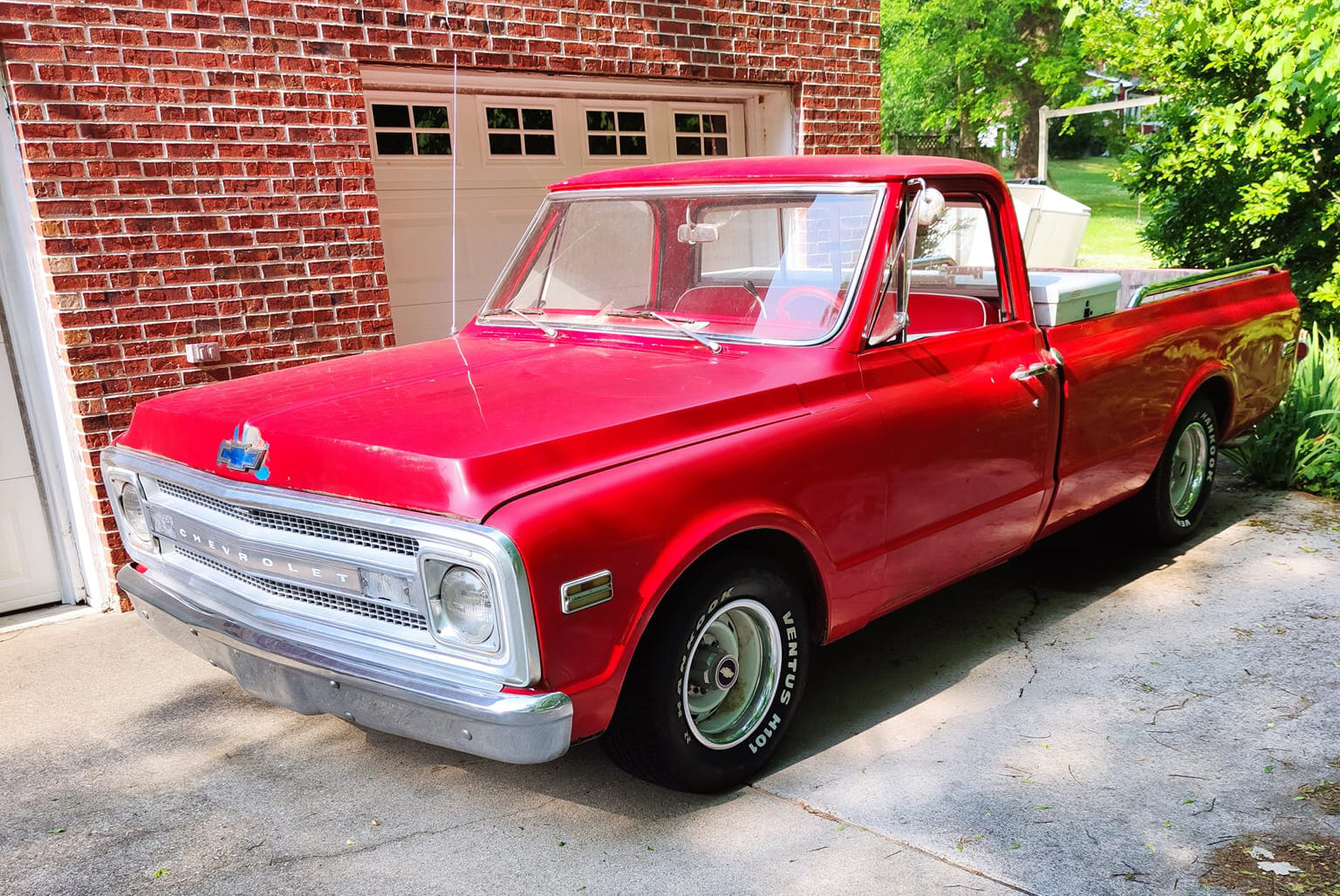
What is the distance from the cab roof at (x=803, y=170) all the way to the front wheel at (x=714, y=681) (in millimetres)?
1408

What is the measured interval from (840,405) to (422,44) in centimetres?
359

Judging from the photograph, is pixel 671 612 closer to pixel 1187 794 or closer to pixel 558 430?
pixel 558 430

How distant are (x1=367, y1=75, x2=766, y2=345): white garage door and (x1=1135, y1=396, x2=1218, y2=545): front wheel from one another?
385cm

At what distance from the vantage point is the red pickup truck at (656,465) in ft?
8.95

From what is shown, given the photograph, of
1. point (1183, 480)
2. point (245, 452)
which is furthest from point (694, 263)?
point (1183, 480)

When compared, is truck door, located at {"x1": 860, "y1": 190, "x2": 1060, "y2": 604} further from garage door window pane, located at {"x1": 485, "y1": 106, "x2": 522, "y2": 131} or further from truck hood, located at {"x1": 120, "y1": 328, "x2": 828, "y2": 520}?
garage door window pane, located at {"x1": 485, "y1": 106, "x2": 522, "y2": 131}

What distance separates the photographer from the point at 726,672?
3289 mm

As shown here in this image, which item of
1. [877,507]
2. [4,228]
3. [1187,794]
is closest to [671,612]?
[877,507]

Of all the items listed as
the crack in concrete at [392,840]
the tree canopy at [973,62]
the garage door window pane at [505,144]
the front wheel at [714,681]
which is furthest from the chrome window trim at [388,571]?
the tree canopy at [973,62]

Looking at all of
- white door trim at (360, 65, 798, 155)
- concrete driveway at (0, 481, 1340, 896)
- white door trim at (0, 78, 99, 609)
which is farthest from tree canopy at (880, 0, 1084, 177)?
white door trim at (0, 78, 99, 609)

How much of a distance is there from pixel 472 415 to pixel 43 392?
3.15 metres

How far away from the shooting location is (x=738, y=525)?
3078mm

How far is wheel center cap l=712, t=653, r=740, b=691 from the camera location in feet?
10.6

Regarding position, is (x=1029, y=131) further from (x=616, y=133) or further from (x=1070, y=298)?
(x=1070, y=298)
